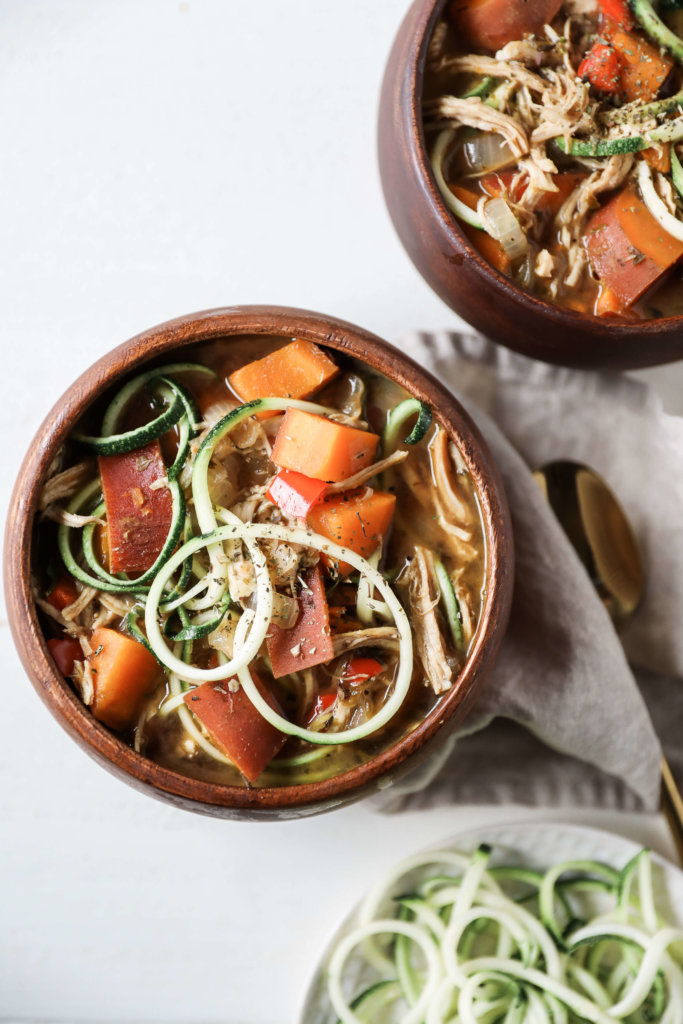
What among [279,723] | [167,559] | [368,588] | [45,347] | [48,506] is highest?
[45,347]

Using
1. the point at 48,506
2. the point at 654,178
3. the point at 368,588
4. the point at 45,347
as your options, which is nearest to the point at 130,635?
the point at 48,506

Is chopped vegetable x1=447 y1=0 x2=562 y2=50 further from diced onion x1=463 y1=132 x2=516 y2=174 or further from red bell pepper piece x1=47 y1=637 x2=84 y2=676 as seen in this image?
red bell pepper piece x1=47 y1=637 x2=84 y2=676

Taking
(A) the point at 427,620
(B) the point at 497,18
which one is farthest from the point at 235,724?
(B) the point at 497,18

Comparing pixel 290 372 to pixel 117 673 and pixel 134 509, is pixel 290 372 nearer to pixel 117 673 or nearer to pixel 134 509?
pixel 134 509

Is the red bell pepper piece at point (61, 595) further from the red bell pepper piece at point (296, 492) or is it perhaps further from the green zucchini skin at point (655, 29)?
the green zucchini skin at point (655, 29)

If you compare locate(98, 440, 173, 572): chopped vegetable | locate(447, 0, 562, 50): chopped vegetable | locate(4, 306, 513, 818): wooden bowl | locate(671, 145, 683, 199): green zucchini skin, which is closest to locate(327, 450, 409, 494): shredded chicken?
locate(4, 306, 513, 818): wooden bowl

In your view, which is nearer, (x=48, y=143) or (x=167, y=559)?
(x=167, y=559)

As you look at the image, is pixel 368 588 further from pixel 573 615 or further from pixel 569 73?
pixel 569 73
